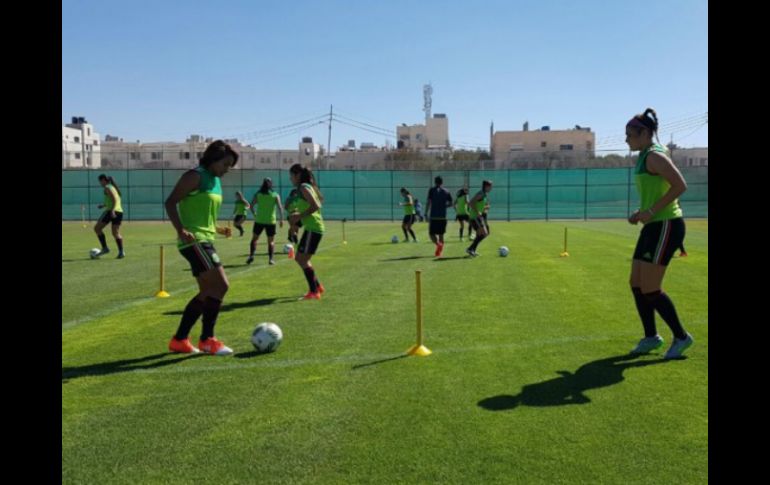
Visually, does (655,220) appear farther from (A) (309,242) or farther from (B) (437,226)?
(B) (437,226)

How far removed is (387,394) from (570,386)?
1609mm

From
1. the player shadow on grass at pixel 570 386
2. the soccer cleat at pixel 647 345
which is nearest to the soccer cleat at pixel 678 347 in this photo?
the player shadow on grass at pixel 570 386

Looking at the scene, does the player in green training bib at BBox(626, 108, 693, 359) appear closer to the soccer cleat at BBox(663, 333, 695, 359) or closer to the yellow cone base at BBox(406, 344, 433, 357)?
the soccer cleat at BBox(663, 333, 695, 359)

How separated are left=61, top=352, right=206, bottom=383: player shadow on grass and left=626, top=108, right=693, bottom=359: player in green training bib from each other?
477 cm

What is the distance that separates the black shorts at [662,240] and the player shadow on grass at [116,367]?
4.82 m

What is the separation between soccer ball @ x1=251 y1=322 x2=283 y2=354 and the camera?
22.6ft

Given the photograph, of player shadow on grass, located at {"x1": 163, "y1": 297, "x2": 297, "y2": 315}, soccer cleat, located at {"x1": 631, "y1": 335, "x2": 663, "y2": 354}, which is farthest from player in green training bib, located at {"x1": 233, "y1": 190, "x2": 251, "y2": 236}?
soccer cleat, located at {"x1": 631, "y1": 335, "x2": 663, "y2": 354}

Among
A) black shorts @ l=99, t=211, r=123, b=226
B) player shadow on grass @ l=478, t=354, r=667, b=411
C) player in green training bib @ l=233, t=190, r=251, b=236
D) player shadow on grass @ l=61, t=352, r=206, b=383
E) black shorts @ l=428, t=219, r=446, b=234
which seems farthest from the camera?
player in green training bib @ l=233, t=190, r=251, b=236

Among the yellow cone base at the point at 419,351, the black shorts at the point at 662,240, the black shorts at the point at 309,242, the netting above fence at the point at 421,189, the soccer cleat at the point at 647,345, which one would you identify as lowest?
the yellow cone base at the point at 419,351

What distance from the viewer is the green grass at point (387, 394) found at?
3941mm

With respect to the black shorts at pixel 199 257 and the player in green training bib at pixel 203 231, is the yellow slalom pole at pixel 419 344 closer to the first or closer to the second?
the player in green training bib at pixel 203 231

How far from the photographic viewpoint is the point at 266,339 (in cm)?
691
